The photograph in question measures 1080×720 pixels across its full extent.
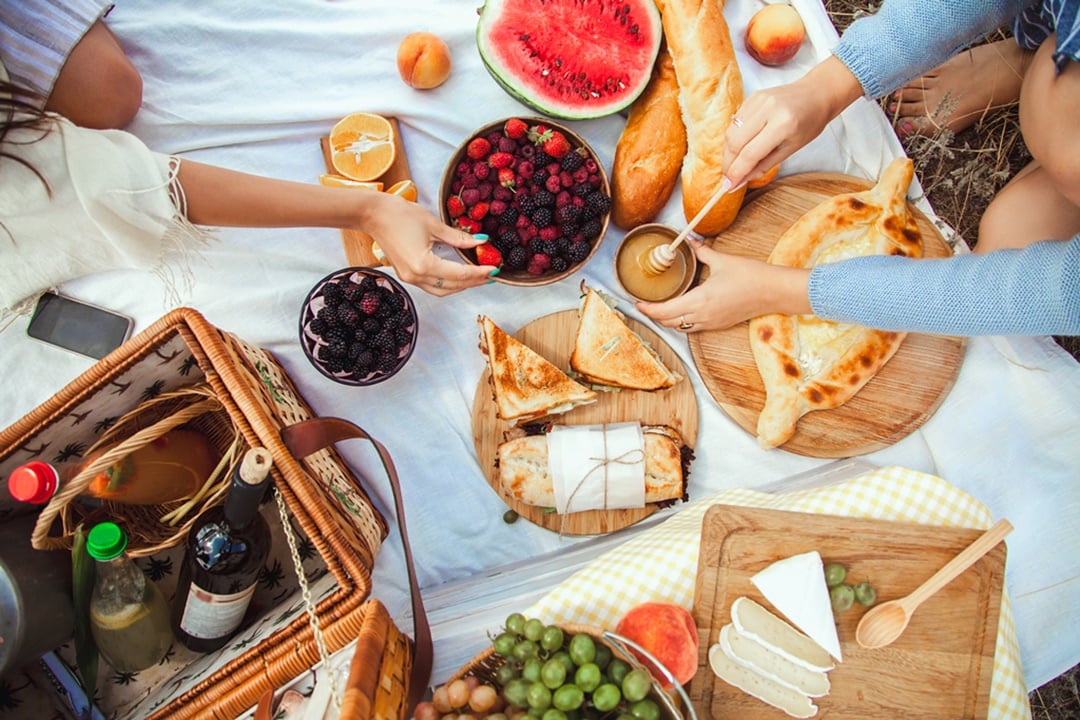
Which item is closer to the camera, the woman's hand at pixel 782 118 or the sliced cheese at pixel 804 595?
the sliced cheese at pixel 804 595

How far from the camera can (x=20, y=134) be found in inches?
40.1

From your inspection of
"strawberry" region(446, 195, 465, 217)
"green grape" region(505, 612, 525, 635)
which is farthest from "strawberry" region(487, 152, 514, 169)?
"green grape" region(505, 612, 525, 635)

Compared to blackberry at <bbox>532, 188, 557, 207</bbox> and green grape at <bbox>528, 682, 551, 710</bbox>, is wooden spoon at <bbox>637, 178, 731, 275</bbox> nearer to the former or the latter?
blackberry at <bbox>532, 188, 557, 207</bbox>

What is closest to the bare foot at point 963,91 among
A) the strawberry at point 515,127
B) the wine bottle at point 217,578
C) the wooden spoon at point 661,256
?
the wooden spoon at point 661,256

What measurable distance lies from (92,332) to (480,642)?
3.52 ft

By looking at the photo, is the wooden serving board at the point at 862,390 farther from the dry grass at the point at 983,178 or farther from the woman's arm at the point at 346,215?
the woman's arm at the point at 346,215

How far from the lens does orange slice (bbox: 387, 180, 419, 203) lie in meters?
1.50

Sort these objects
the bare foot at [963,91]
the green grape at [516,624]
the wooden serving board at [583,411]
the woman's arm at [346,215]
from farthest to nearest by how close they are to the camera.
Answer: the bare foot at [963,91]
the wooden serving board at [583,411]
the woman's arm at [346,215]
the green grape at [516,624]

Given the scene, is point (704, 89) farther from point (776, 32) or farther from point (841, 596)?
point (841, 596)

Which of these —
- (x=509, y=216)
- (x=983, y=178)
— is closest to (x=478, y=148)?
(x=509, y=216)

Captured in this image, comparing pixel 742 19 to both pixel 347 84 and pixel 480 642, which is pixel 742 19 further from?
pixel 480 642

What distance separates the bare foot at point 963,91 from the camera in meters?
1.76

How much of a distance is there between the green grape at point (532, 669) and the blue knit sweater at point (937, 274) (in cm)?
94

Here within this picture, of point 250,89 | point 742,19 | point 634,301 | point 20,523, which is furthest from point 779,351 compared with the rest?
point 20,523
